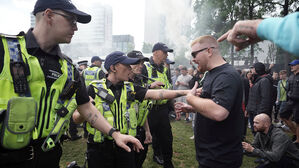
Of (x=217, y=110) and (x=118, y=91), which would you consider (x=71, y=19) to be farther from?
(x=217, y=110)

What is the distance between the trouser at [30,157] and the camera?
147 cm

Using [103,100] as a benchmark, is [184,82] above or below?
below

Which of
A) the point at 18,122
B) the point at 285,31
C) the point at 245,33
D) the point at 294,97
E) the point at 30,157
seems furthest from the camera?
the point at 294,97

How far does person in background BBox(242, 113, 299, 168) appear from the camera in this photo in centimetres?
355

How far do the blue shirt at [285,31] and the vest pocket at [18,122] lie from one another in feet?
5.54

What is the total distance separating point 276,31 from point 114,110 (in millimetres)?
2155

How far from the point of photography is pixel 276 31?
1035 mm

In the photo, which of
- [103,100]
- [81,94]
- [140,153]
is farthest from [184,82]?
[81,94]

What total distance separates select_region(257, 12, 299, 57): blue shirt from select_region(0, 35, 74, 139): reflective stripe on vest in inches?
64.6

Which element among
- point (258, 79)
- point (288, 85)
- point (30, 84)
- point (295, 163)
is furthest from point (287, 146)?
point (30, 84)

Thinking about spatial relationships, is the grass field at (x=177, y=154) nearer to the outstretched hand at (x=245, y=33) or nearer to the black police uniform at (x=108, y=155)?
the black police uniform at (x=108, y=155)

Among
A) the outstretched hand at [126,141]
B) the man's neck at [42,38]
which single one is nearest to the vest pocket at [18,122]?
the man's neck at [42,38]

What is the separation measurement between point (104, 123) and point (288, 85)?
6399mm

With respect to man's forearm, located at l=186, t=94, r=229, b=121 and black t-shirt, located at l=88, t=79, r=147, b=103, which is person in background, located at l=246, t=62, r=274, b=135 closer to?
black t-shirt, located at l=88, t=79, r=147, b=103
